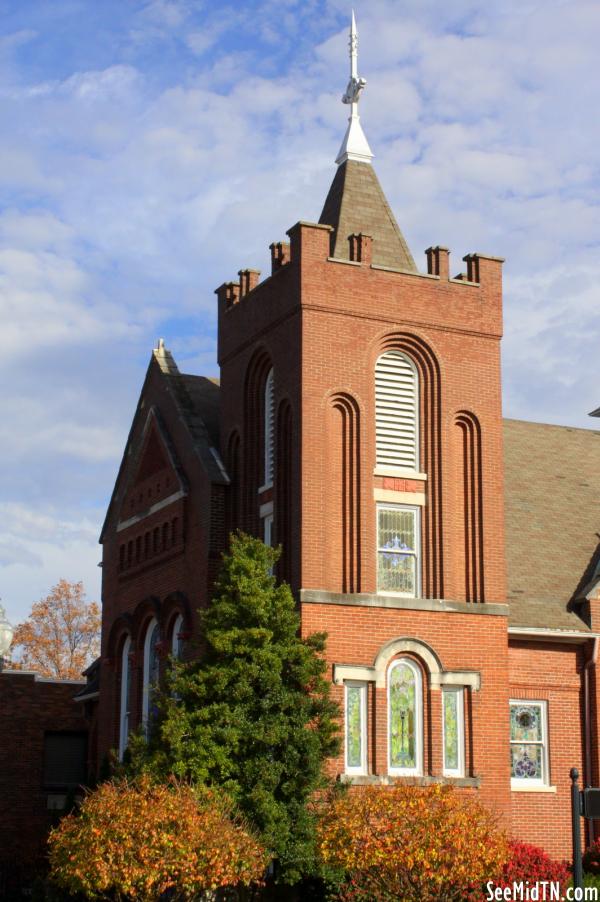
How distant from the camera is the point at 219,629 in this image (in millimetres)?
24922

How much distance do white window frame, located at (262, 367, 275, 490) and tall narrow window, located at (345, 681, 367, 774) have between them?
15.7 ft

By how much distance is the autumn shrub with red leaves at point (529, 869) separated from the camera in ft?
78.0

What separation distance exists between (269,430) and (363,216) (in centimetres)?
512

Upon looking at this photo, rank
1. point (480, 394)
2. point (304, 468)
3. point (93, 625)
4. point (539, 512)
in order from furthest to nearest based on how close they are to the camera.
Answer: point (93, 625)
point (539, 512)
point (480, 394)
point (304, 468)

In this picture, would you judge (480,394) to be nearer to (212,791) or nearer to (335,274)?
(335,274)

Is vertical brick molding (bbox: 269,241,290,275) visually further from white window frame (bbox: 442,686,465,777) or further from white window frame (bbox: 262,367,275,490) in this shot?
white window frame (bbox: 442,686,465,777)

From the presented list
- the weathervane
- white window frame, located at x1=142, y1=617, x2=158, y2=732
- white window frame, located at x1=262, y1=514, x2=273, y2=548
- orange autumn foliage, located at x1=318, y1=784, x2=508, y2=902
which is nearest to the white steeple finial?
the weathervane

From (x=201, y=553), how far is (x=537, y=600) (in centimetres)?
712

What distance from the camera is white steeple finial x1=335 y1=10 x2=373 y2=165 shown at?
31609 millimetres

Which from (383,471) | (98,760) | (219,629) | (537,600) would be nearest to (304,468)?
(383,471)

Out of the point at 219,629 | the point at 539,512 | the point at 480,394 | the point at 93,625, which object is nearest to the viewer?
the point at 219,629

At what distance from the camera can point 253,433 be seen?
29891mm

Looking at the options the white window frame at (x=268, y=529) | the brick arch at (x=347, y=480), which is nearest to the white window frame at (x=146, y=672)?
the white window frame at (x=268, y=529)

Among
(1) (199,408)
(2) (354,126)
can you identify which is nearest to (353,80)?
(2) (354,126)
